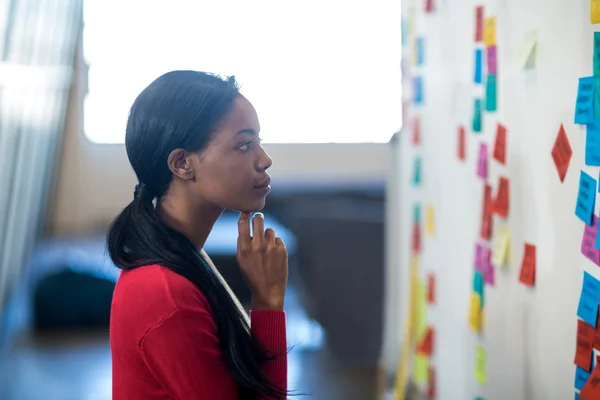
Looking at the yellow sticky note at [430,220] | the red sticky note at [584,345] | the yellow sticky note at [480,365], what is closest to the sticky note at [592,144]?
the red sticky note at [584,345]

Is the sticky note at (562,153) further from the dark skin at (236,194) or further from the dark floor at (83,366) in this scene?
the dark floor at (83,366)

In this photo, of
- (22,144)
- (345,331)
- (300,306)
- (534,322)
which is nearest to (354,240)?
(345,331)

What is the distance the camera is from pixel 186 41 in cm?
495

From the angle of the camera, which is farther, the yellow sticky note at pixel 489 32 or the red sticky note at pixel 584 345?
the yellow sticky note at pixel 489 32

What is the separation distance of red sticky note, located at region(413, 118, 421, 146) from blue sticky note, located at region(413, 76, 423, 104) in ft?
0.24

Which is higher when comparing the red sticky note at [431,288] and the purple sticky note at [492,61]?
the purple sticky note at [492,61]

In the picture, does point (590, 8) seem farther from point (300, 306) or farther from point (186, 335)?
point (300, 306)

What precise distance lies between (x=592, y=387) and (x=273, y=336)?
0.54 metres

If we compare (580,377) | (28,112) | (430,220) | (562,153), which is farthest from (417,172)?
(28,112)

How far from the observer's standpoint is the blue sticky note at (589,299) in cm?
123

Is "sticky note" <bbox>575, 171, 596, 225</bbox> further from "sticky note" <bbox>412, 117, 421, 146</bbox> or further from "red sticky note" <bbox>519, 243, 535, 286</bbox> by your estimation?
"sticky note" <bbox>412, 117, 421, 146</bbox>

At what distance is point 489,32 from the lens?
1.79 metres

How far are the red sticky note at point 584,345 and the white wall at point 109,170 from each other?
3.88 m

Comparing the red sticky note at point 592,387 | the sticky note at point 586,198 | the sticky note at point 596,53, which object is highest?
the sticky note at point 596,53
